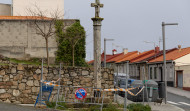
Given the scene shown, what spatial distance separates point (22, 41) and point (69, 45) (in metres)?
5.37

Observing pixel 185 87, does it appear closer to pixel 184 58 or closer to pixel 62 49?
pixel 184 58

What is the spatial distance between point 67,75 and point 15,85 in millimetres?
2758

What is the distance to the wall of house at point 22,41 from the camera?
36438mm

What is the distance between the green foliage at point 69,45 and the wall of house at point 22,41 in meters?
0.96

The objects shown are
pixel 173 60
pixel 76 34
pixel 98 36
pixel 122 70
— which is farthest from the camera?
pixel 122 70

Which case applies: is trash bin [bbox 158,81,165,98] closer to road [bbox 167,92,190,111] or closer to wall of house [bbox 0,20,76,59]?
road [bbox 167,92,190,111]

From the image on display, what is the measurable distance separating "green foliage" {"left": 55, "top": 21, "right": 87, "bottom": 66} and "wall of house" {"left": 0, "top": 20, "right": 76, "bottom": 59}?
96 cm

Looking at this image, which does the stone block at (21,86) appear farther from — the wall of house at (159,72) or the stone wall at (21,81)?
the wall of house at (159,72)

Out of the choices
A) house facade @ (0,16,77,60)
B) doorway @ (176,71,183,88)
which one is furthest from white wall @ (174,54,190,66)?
house facade @ (0,16,77,60)

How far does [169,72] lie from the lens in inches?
1820

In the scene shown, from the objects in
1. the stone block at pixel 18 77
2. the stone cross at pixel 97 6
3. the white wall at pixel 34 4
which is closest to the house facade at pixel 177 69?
the white wall at pixel 34 4

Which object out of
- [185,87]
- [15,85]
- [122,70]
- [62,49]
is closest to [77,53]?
[62,49]

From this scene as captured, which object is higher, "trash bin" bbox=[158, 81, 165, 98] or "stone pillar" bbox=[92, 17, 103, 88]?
"stone pillar" bbox=[92, 17, 103, 88]

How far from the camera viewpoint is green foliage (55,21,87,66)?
3506 centimetres
